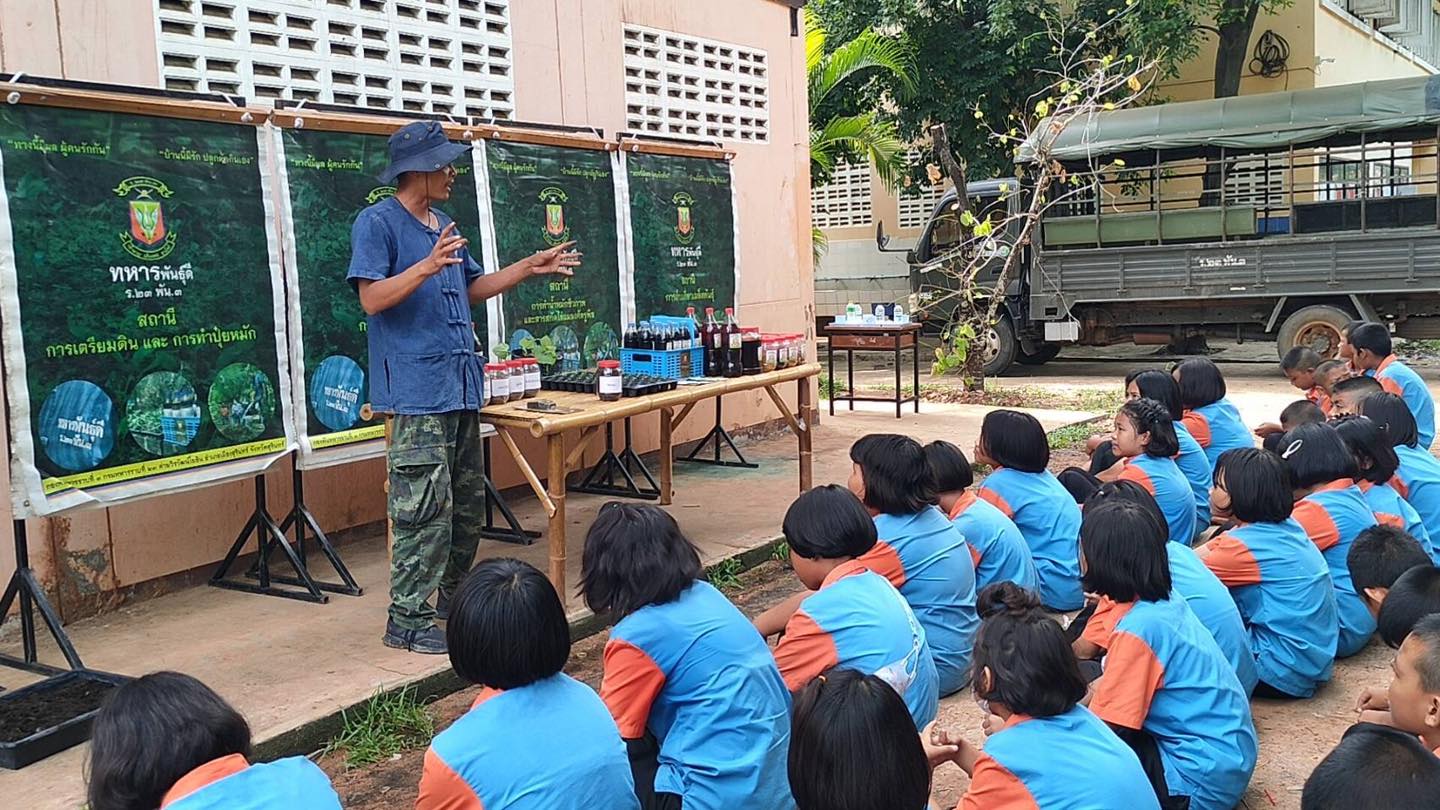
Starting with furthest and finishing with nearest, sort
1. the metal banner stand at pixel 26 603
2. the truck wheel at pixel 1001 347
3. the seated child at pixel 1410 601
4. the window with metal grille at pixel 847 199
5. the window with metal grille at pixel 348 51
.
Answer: the window with metal grille at pixel 847 199
the truck wheel at pixel 1001 347
the window with metal grille at pixel 348 51
the metal banner stand at pixel 26 603
the seated child at pixel 1410 601

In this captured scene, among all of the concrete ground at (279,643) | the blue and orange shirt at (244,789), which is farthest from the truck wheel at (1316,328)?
the blue and orange shirt at (244,789)

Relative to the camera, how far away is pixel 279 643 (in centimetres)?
444

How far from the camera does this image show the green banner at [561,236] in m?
6.10

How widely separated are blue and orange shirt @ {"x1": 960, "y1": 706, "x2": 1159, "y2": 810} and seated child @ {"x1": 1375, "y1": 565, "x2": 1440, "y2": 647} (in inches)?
50.2

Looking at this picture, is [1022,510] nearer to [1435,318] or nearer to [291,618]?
[291,618]

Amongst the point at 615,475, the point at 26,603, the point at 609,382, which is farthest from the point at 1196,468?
the point at 26,603

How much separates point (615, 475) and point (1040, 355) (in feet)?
27.6

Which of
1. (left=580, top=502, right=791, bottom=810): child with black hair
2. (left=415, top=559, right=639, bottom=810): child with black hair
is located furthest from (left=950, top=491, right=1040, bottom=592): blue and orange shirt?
(left=415, top=559, right=639, bottom=810): child with black hair

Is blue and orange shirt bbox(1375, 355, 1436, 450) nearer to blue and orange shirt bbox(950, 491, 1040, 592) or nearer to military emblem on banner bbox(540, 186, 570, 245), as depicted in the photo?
blue and orange shirt bbox(950, 491, 1040, 592)

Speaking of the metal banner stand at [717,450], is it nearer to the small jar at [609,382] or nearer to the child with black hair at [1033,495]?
the small jar at [609,382]

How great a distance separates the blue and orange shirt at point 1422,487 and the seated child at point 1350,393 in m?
0.43

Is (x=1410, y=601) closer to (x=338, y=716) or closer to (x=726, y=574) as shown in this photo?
(x=726, y=574)

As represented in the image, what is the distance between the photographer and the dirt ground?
11.1ft

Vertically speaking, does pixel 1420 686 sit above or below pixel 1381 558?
above
